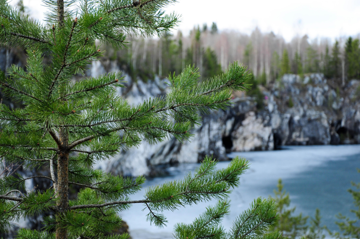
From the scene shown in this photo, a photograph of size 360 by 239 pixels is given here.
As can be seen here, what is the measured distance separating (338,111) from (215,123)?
65.5 ft

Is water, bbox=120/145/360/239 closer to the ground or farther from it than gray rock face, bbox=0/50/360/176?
closer to the ground

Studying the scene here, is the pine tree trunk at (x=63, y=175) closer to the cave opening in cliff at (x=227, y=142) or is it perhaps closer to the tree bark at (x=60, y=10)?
the tree bark at (x=60, y=10)

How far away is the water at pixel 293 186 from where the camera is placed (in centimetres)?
1030

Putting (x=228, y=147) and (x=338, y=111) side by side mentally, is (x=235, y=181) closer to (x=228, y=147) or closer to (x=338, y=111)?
(x=228, y=147)

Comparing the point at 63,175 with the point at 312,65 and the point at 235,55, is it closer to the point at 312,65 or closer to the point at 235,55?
the point at 312,65

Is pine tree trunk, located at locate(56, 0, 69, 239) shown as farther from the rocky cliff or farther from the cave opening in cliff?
the cave opening in cliff

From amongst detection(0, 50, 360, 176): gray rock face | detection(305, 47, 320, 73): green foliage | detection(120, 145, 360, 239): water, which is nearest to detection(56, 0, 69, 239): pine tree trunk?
detection(120, 145, 360, 239): water

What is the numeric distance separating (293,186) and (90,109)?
1527 cm

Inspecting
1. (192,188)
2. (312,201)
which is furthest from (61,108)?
(312,201)

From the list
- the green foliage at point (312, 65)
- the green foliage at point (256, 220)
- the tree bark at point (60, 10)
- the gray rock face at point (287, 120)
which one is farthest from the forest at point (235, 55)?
the green foliage at point (256, 220)

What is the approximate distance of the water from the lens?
1030 centimetres

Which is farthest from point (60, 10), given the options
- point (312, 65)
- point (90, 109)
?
point (312, 65)

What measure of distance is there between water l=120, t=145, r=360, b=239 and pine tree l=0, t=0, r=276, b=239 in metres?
7.45

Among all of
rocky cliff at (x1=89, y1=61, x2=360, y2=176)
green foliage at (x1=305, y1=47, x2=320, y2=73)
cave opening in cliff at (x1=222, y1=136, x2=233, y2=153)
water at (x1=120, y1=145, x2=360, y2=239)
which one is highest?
green foliage at (x1=305, y1=47, x2=320, y2=73)
